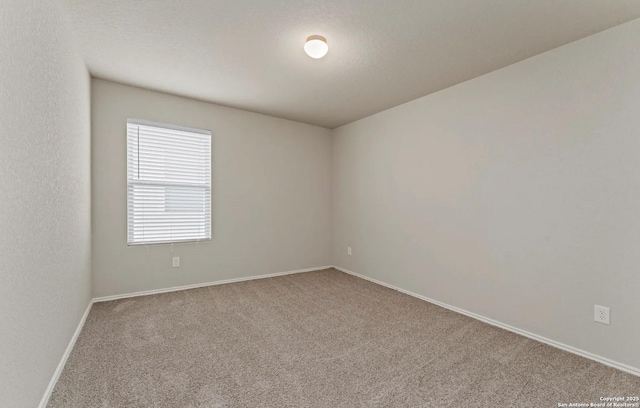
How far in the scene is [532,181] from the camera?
2471mm

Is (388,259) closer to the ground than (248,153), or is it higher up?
closer to the ground

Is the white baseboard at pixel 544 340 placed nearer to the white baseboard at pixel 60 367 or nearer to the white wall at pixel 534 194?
the white wall at pixel 534 194

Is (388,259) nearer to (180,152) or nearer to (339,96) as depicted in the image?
(339,96)

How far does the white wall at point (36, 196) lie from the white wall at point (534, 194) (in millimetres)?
3287

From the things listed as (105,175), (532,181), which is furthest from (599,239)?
(105,175)

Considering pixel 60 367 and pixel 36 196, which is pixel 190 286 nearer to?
pixel 60 367

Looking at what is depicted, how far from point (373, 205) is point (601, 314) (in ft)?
8.26

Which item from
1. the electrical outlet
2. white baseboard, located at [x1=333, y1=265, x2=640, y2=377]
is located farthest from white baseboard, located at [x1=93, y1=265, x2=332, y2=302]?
the electrical outlet

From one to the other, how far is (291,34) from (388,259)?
2.87 meters

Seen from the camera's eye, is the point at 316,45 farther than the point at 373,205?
No

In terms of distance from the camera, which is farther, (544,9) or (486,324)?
(486,324)

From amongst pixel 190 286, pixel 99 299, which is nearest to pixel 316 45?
pixel 190 286

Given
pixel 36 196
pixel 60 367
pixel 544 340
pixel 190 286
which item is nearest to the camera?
pixel 36 196

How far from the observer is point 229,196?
3941 millimetres
